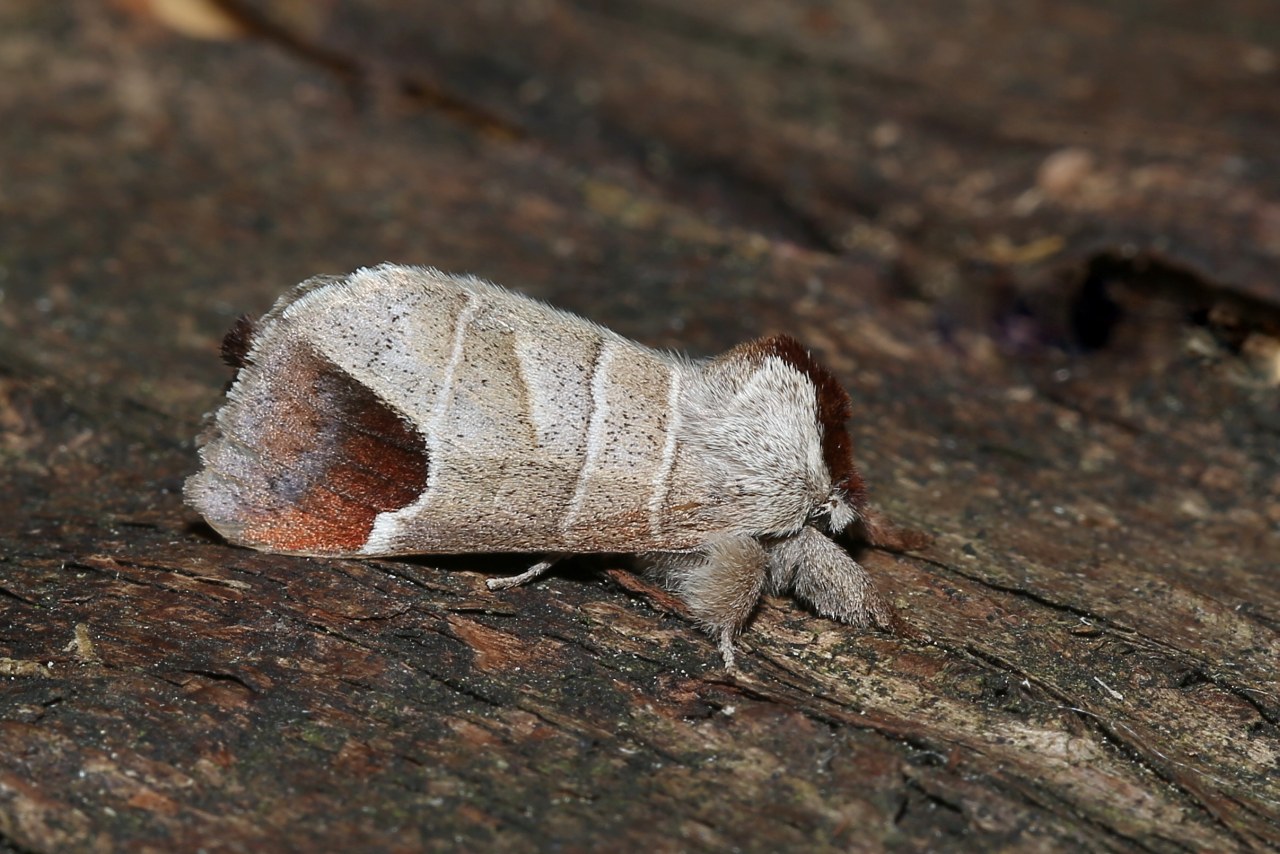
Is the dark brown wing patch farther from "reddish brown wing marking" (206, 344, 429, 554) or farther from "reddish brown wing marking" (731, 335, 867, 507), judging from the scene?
"reddish brown wing marking" (731, 335, 867, 507)

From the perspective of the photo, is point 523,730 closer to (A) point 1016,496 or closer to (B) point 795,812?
(B) point 795,812

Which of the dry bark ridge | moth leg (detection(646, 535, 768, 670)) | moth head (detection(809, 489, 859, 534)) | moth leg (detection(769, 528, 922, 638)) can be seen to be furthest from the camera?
moth head (detection(809, 489, 859, 534))

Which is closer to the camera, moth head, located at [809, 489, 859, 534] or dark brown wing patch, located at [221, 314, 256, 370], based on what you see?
dark brown wing patch, located at [221, 314, 256, 370]

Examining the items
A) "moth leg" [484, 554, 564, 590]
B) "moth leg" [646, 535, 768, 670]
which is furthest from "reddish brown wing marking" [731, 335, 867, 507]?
"moth leg" [484, 554, 564, 590]

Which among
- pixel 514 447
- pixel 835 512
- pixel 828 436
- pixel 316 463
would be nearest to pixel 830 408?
pixel 828 436

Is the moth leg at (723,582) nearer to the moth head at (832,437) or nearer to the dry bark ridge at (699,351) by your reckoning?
the dry bark ridge at (699,351)

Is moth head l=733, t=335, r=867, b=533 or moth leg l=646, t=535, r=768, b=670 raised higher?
moth head l=733, t=335, r=867, b=533
